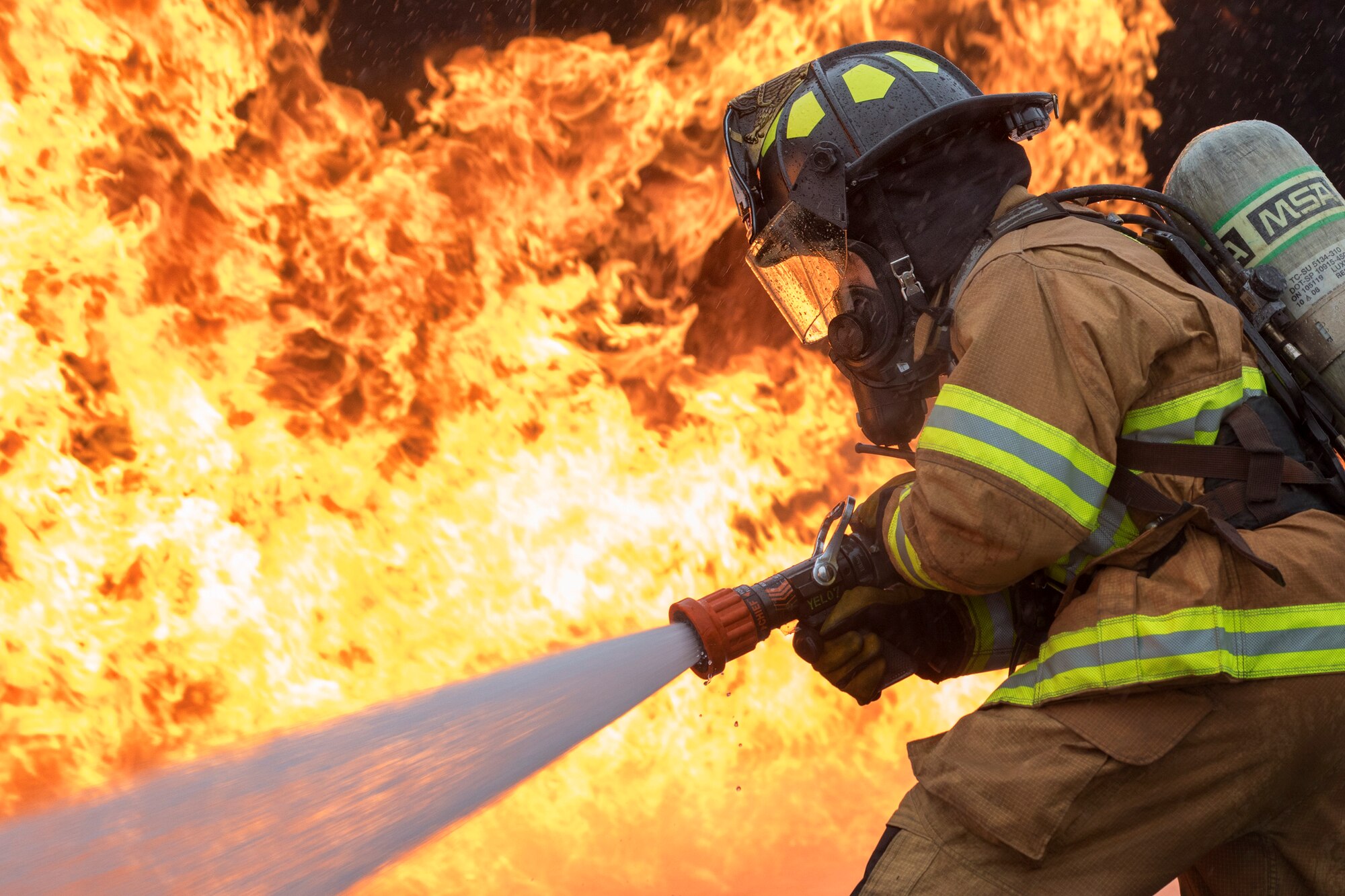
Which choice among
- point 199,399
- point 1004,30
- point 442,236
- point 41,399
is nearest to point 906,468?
point 1004,30

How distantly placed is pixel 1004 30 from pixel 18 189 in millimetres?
4561

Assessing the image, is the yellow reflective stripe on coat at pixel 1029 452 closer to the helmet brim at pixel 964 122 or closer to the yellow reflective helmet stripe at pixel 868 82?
the helmet brim at pixel 964 122

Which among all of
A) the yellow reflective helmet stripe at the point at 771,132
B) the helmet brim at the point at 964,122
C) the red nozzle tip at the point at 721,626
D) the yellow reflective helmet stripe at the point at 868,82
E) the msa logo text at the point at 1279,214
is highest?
the yellow reflective helmet stripe at the point at 771,132

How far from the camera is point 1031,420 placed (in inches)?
77.7

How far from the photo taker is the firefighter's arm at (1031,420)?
1.97 m

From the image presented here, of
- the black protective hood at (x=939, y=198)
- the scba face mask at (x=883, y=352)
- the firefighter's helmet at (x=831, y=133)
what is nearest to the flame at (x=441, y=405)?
the firefighter's helmet at (x=831, y=133)

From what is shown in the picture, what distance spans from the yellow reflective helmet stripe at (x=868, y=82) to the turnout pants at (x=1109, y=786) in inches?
63.3

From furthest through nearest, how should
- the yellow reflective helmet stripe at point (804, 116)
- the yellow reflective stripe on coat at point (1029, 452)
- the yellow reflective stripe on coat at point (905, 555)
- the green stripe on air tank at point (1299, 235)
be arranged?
the yellow reflective helmet stripe at point (804, 116), the green stripe on air tank at point (1299, 235), the yellow reflective stripe on coat at point (905, 555), the yellow reflective stripe on coat at point (1029, 452)

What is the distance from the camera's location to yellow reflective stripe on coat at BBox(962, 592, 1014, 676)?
8.82 ft

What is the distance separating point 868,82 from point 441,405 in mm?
2624

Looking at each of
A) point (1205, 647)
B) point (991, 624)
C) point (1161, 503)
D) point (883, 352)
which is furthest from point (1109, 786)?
point (883, 352)

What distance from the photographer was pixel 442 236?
4.64 m

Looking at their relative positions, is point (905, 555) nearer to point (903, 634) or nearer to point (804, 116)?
point (903, 634)

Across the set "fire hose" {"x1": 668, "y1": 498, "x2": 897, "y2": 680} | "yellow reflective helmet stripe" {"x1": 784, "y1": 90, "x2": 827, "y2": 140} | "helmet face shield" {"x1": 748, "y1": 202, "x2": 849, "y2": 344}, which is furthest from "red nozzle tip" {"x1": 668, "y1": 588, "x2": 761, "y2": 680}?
"yellow reflective helmet stripe" {"x1": 784, "y1": 90, "x2": 827, "y2": 140}
